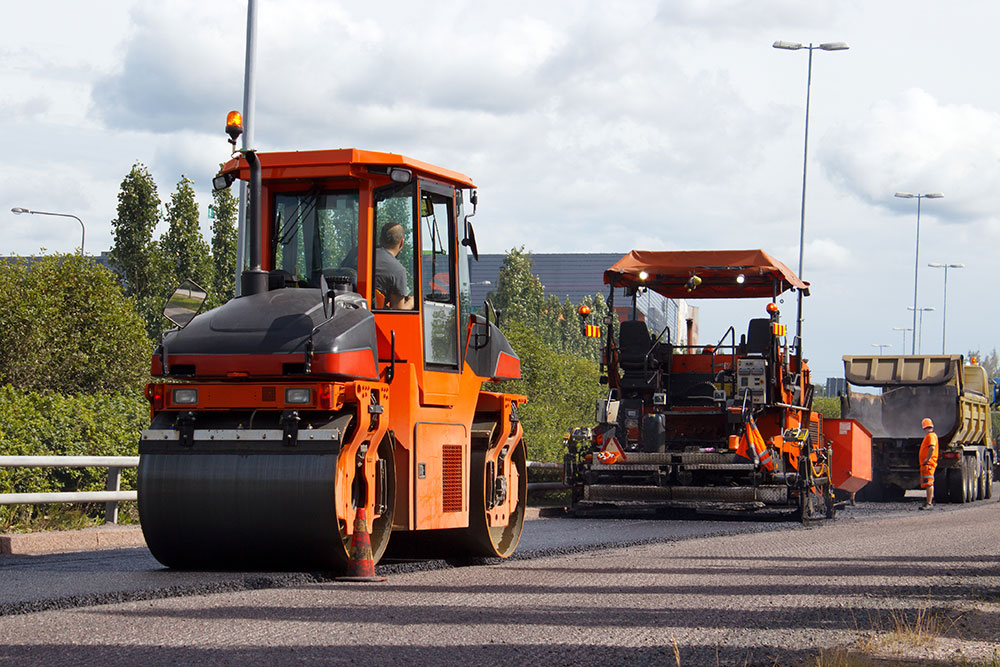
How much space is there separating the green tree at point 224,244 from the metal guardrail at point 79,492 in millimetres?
27598

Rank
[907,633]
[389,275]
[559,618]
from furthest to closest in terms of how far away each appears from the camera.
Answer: [389,275] < [559,618] < [907,633]

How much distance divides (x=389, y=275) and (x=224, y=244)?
32.4 m

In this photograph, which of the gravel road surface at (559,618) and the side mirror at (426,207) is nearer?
the gravel road surface at (559,618)

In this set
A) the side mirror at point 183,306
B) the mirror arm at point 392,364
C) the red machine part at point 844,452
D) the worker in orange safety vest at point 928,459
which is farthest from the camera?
the worker in orange safety vest at point 928,459

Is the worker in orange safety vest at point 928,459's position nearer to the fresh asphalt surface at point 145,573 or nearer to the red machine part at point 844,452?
the red machine part at point 844,452

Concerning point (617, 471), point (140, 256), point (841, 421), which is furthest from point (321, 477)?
point (140, 256)

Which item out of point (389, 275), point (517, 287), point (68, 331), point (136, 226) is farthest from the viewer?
point (517, 287)

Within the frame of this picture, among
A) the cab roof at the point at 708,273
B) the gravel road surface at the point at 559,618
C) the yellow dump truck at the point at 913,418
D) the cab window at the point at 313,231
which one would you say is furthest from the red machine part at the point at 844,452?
the cab window at the point at 313,231

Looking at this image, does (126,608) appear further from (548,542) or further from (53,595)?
(548,542)

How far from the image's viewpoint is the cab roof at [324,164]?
957 cm

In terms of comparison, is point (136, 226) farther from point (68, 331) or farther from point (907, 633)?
point (907, 633)

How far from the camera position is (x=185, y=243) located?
4012cm

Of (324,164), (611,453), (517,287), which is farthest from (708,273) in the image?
(517,287)

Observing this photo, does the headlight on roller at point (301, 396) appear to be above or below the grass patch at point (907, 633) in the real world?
above
